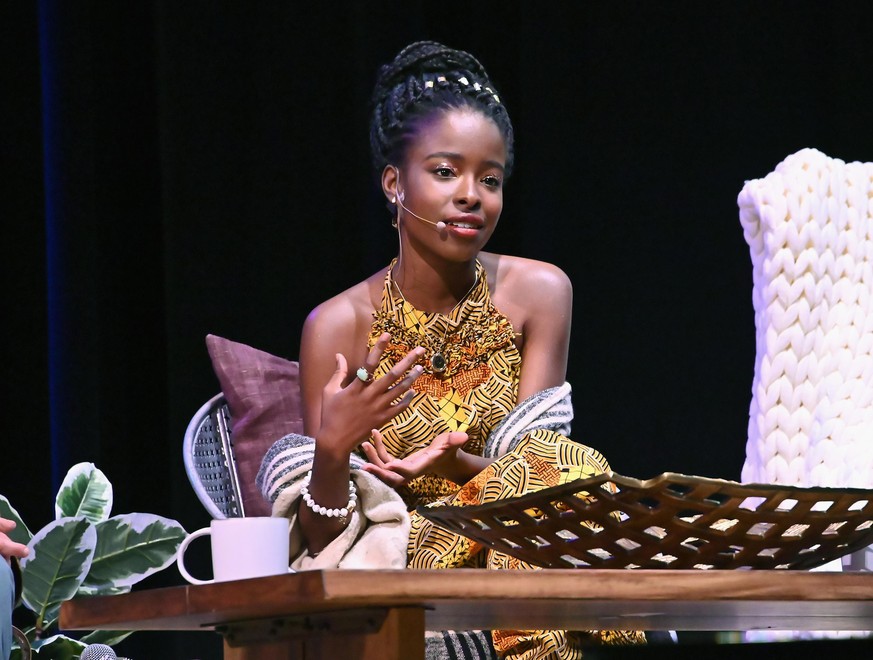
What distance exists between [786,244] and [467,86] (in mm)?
700

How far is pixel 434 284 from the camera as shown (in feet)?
6.46

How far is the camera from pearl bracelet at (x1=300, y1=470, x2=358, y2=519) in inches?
64.2

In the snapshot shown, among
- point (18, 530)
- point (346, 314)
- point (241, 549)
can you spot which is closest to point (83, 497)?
point (18, 530)

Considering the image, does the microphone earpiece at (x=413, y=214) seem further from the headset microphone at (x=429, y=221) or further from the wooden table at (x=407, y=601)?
the wooden table at (x=407, y=601)

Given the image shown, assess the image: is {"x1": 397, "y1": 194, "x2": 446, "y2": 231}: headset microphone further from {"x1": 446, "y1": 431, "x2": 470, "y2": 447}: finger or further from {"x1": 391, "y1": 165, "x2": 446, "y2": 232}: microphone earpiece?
{"x1": 446, "y1": 431, "x2": 470, "y2": 447}: finger

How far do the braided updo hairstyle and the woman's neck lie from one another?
0.17m

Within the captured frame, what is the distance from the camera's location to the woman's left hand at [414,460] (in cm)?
157

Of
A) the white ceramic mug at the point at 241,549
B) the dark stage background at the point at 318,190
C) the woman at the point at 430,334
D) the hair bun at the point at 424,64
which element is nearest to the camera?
the white ceramic mug at the point at 241,549

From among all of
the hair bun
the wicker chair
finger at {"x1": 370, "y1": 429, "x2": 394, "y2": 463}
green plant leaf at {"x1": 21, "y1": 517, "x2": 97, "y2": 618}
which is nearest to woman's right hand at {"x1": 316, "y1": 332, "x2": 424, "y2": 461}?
finger at {"x1": 370, "y1": 429, "x2": 394, "y2": 463}

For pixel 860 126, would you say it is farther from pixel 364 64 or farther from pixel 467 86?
pixel 467 86

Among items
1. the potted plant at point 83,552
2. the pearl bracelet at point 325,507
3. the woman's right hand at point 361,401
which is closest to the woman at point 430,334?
the pearl bracelet at point 325,507

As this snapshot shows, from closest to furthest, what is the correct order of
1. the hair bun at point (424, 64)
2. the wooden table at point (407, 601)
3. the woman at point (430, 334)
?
1. the wooden table at point (407, 601)
2. the woman at point (430, 334)
3. the hair bun at point (424, 64)

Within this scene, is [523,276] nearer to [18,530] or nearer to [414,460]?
[414,460]

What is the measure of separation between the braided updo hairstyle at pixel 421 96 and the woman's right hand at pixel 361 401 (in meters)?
0.63
